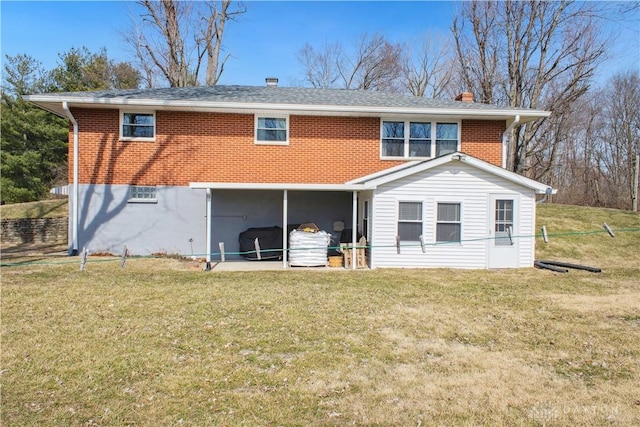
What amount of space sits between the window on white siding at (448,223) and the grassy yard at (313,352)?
233 cm

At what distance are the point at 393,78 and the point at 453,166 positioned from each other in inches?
984

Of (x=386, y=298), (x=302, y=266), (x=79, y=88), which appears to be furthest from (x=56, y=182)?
(x=386, y=298)

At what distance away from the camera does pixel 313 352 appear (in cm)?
500

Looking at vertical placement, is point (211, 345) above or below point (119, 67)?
below

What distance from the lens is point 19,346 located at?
5043mm

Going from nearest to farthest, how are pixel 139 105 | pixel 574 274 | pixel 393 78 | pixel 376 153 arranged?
1. pixel 574 274
2. pixel 139 105
3. pixel 376 153
4. pixel 393 78

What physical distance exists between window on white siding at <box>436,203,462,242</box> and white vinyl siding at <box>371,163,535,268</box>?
0.39ft

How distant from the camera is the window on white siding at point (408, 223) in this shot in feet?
37.0

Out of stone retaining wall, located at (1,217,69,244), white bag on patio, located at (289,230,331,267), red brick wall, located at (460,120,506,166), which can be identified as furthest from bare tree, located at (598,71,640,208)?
stone retaining wall, located at (1,217,69,244)

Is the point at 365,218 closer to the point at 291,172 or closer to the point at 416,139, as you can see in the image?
the point at 291,172

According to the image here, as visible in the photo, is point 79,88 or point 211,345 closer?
point 211,345

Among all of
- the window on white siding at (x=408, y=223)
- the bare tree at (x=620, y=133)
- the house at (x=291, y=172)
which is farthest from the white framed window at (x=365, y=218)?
the bare tree at (x=620, y=133)

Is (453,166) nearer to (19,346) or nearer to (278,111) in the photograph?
(278,111)

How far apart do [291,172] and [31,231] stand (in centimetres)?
1393
